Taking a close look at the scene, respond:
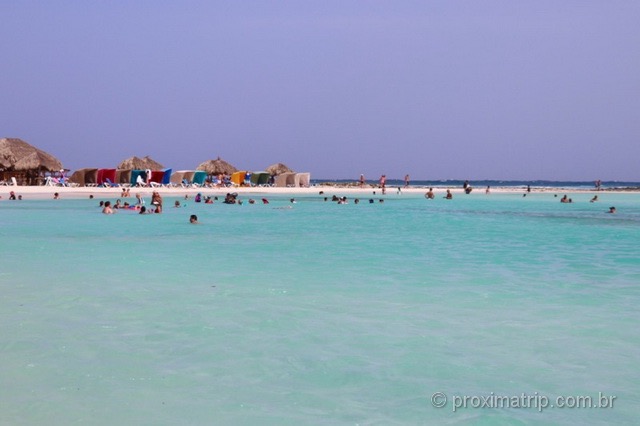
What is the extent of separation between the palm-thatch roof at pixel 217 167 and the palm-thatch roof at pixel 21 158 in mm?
15044

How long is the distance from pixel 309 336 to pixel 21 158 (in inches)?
1900

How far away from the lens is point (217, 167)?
62250 mm

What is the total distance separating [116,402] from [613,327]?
502 cm

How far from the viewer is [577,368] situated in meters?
5.23

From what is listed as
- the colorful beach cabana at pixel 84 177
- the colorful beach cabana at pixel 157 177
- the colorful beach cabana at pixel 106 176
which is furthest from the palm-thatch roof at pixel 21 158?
the colorful beach cabana at pixel 157 177

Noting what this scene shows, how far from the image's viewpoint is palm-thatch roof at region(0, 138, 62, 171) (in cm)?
4809

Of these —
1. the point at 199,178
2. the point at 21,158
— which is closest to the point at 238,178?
the point at 199,178

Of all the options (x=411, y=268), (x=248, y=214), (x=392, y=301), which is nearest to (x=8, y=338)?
(x=392, y=301)

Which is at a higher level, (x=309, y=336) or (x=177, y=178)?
(x=177, y=178)

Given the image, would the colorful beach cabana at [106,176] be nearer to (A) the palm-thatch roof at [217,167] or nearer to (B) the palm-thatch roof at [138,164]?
(B) the palm-thatch roof at [138,164]

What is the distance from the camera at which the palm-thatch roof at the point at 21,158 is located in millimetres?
48094

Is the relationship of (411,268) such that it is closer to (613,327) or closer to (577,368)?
(613,327)

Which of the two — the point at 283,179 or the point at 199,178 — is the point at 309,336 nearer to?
the point at 199,178

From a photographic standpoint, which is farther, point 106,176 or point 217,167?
point 217,167
